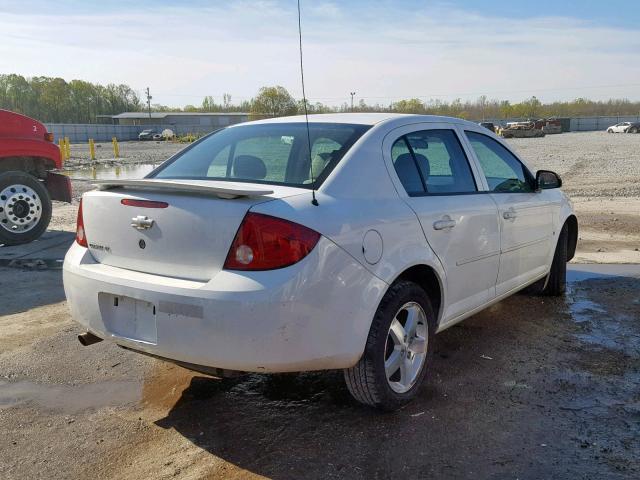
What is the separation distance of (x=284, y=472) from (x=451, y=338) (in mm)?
2226

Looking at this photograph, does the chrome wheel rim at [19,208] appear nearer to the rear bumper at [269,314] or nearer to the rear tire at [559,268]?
the rear bumper at [269,314]

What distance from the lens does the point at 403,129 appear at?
3.78 m

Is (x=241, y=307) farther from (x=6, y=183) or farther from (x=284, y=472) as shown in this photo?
(x=6, y=183)

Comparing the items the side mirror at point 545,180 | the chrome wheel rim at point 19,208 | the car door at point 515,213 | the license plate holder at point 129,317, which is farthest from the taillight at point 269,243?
the chrome wheel rim at point 19,208

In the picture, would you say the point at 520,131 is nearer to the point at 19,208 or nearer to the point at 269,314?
the point at 19,208

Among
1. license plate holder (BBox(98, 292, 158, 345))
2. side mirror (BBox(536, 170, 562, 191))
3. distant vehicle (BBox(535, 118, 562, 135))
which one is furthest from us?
distant vehicle (BBox(535, 118, 562, 135))

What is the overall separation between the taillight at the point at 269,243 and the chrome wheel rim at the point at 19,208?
674 centimetres

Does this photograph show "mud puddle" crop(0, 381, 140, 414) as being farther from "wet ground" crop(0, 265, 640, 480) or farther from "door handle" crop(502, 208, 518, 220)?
"door handle" crop(502, 208, 518, 220)

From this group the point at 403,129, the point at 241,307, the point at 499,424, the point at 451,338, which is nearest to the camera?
the point at 241,307

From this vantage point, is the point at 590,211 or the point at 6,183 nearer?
the point at 6,183

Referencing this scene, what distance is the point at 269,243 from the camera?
9.25 ft

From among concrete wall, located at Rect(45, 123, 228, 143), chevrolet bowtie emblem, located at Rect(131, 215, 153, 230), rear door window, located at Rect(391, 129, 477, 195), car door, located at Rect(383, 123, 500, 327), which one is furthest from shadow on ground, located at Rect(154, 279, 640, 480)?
concrete wall, located at Rect(45, 123, 228, 143)

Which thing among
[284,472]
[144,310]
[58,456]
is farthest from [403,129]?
[58,456]

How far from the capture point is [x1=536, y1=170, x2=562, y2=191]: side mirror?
495 cm
